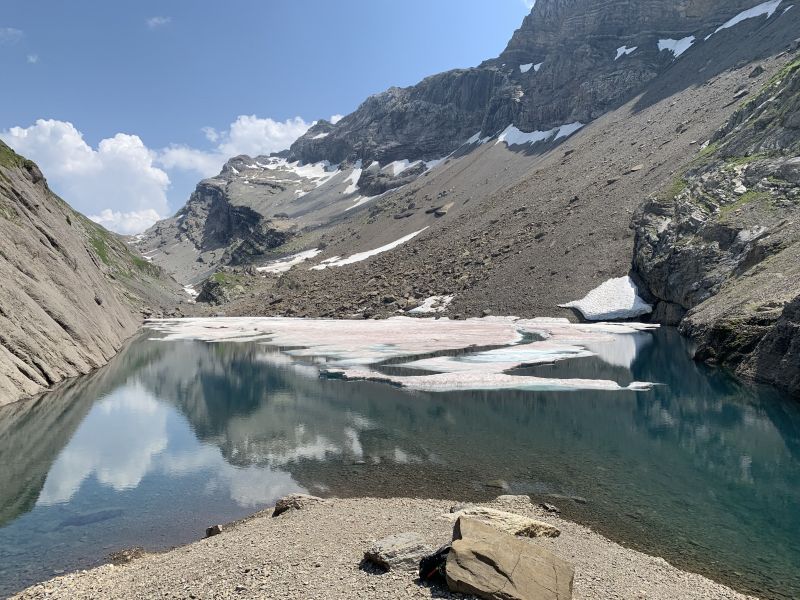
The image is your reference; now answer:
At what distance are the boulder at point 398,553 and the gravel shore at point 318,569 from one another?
272 mm

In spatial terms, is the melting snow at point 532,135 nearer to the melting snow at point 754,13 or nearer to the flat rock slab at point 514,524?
the melting snow at point 754,13

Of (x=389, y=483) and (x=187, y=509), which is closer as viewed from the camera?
(x=187, y=509)

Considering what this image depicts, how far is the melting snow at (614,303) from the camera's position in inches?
2918

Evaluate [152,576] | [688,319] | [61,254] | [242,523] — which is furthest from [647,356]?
[61,254]

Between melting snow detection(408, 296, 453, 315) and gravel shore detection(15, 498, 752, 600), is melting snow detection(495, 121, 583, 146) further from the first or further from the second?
gravel shore detection(15, 498, 752, 600)

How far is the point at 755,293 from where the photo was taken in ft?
143

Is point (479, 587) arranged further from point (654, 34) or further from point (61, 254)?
point (654, 34)

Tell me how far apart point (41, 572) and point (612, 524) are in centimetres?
1652

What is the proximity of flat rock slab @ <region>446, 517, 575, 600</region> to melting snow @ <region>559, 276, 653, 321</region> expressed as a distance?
224ft

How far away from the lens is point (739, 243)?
57.3m

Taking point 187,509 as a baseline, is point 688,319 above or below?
below

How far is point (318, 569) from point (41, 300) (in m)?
39.6

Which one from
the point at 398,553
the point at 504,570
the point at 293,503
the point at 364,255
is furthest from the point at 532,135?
the point at 504,570

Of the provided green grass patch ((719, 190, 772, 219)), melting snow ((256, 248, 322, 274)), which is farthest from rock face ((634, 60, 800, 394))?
melting snow ((256, 248, 322, 274))
